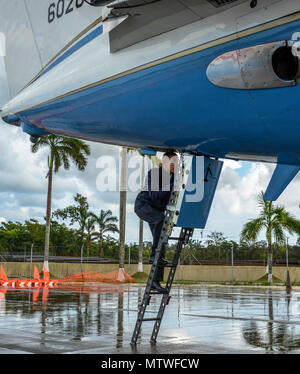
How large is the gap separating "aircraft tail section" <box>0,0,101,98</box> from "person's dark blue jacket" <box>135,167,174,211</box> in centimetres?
212

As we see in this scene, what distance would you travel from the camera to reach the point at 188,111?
5.14 m

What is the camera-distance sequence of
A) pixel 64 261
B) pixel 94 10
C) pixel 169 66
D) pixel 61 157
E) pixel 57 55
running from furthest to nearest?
pixel 64 261 → pixel 61 157 → pixel 57 55 → pixel 94 10 → pixel 169 66

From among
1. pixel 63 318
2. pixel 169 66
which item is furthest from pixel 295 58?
pixel 63 318

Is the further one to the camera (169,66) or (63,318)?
(63,318)

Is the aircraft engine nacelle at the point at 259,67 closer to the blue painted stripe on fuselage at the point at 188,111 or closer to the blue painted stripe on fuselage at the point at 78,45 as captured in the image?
the blue painted stripe on fuselage at the point at 188,111

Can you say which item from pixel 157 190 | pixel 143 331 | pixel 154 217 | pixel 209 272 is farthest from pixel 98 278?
pixel 157 190

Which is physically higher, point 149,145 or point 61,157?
point 61,157

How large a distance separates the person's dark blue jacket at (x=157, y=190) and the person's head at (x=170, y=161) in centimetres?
14

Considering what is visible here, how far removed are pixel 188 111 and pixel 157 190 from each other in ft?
6.58

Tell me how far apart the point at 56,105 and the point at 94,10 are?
52.7 inches

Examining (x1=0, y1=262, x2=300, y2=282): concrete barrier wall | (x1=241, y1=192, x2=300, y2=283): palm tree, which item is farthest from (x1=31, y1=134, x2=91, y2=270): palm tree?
(x1=241, y1=192, x2=300, y2=283): palm tree

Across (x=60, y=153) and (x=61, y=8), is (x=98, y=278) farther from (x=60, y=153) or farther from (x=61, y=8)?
(x=61, y=8)

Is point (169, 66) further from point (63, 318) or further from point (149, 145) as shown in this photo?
point (63, 318)

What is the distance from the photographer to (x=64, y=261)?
39.6m
